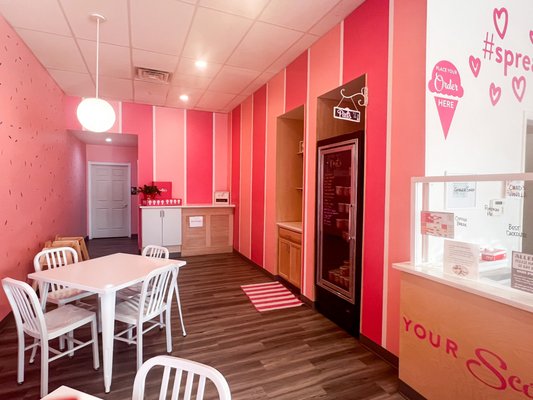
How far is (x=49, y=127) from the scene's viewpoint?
4449 millimetres

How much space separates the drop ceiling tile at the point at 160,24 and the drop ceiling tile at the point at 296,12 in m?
0.77

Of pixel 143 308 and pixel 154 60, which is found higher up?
pixel 154 60

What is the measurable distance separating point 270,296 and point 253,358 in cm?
141

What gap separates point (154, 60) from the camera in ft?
12.7

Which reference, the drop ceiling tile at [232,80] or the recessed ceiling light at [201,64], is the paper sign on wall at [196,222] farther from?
the recessed ceiling light at [201,64]

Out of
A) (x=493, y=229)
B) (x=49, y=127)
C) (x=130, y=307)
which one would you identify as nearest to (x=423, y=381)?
(x=493, y=229)

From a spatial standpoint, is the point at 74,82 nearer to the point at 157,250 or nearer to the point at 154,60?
the point at 154,60

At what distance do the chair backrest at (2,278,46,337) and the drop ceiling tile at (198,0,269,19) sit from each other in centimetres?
273

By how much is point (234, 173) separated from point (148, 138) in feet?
6.36

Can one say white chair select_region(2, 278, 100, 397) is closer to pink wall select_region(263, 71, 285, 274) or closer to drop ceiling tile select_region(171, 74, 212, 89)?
pink wall select_region(263, 71, 285, 274)

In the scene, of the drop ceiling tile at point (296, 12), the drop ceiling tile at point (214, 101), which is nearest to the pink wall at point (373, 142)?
the drop ceiling tile at point (296, 12)

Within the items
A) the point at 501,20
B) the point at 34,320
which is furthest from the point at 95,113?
the point at 501,20

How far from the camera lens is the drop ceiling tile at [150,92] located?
15.8ft

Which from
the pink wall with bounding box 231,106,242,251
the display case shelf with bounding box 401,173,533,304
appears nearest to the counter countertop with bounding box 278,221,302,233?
the pink wall with bounding box 231,106,242,251
